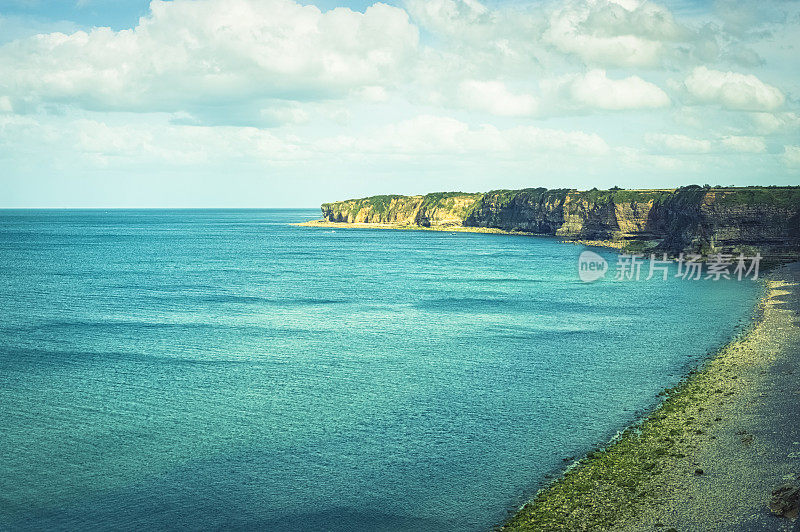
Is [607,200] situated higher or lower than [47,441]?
higher

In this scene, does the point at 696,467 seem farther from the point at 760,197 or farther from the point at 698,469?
the point at 760,197

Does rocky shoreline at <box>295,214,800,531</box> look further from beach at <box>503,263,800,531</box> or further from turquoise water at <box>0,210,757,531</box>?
turquoise water at <box>0,210,757,531</box>

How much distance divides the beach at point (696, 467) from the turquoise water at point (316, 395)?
1.79m

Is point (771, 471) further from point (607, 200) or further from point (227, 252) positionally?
point (607, 200)

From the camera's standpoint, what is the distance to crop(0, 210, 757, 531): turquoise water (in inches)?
1056

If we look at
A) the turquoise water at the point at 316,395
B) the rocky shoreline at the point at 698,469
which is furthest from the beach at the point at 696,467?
the turquoise water at the point at 316,395

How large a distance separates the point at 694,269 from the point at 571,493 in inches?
3939

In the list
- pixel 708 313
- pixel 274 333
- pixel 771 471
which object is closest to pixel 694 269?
pixel 708 313

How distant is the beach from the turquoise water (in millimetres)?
1790

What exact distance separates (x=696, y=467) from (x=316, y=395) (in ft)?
74.2

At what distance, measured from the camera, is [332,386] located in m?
42.6

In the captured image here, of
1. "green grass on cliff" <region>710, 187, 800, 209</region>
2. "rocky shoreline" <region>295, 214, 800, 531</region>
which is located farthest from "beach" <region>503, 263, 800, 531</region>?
"green grass on cliff" <region>710, 187, 800, 209</region>

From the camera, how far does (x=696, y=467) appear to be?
93.5 feet

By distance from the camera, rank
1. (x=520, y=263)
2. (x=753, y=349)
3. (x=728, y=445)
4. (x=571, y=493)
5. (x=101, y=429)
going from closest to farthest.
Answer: (x=571, y=493), (x=728, y=445), (x=101, y=429), (x=753, y=349), (x=520, y=263)
